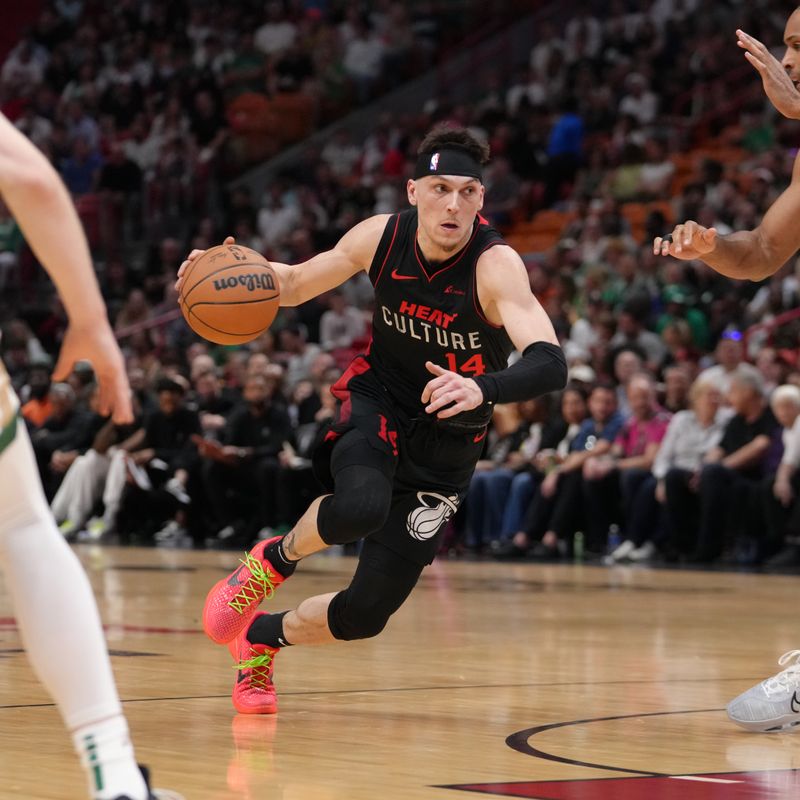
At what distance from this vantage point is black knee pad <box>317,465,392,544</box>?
16.2 ft

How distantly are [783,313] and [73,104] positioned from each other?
1285 cm

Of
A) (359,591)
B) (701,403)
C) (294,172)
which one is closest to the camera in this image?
(359,591)

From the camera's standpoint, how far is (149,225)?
2189 cm

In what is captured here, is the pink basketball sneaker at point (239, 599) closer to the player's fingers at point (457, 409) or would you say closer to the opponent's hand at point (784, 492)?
the player's fingers at point (457, 409)

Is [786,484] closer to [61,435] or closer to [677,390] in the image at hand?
[677,390]

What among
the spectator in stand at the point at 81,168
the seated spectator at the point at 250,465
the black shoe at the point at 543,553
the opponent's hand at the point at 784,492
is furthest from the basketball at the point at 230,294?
the spectator in stand at the point at 81,168

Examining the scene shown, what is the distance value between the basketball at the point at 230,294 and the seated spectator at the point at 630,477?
8058 millimetres

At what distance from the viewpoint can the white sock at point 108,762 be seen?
295cm

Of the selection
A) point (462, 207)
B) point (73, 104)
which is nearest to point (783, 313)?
point (462, 207)

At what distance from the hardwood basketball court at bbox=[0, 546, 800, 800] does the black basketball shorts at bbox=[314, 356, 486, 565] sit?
567 mm

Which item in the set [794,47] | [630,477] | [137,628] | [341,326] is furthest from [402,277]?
[341,326]

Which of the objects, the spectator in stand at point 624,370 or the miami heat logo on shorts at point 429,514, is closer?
the miami heat logo on shorts at point 429,514

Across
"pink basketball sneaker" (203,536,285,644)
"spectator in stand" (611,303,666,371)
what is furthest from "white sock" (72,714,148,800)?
"spectator in stand" (611,303,666,371)

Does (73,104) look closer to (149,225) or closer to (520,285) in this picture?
(149,225)
